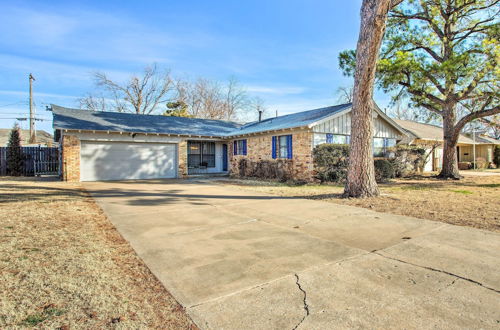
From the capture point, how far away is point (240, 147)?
17.8 meters

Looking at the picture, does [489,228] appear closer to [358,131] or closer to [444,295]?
[444,295]

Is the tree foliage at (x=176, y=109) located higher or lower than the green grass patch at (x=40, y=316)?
higher

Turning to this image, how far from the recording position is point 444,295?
8.87 feet

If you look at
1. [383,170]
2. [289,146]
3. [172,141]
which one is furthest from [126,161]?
[383,170]

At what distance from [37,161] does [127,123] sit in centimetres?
686

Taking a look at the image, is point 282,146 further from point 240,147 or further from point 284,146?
point 240,147

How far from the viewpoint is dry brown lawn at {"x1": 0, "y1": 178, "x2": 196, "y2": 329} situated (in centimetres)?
229

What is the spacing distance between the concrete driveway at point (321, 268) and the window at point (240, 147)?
11.3m

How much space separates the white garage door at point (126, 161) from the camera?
14336 mm

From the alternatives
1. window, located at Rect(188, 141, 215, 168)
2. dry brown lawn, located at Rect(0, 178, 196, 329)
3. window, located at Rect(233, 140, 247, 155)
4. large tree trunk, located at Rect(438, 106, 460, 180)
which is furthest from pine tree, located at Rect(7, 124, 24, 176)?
large tree trunk, located at Rect(438, 106, 460, 180)

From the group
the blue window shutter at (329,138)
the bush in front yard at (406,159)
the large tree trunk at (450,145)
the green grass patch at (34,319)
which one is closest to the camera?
the green grass patch at (34,319)

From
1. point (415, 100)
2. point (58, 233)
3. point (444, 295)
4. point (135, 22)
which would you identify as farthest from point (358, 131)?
point (135, 22)

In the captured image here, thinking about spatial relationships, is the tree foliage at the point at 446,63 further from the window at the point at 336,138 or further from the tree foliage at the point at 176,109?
the tree foliage at the point at 176,109

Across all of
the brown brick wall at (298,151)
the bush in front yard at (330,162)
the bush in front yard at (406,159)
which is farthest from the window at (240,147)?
the bush in front yard at (406,159)
